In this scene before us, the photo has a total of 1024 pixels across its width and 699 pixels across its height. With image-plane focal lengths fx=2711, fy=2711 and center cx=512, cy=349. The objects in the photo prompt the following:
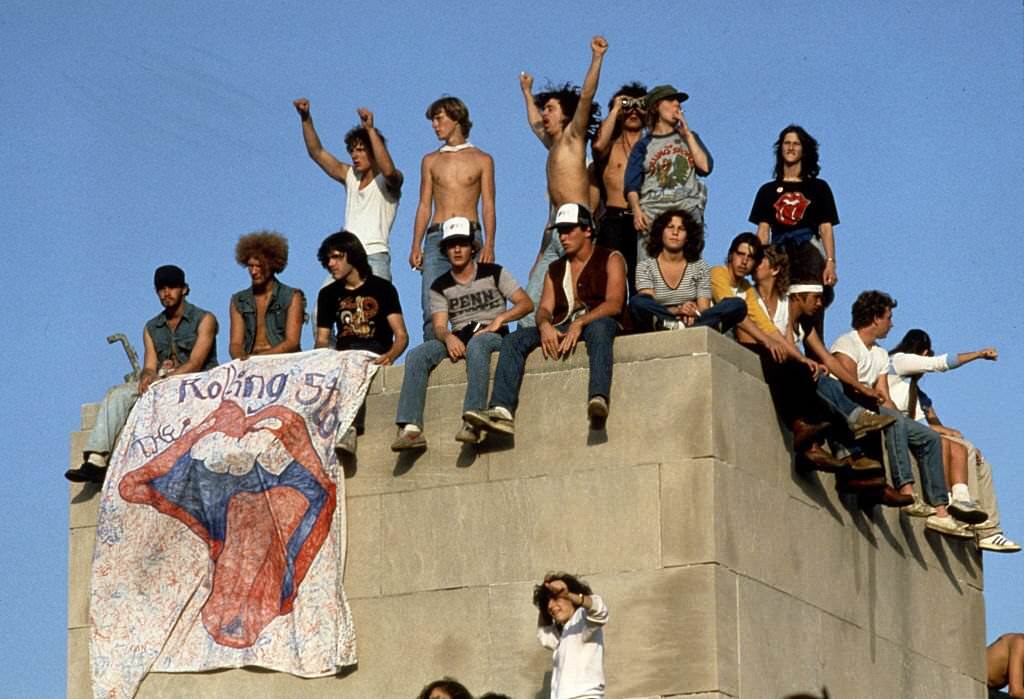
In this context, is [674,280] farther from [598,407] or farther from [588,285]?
[598,407]

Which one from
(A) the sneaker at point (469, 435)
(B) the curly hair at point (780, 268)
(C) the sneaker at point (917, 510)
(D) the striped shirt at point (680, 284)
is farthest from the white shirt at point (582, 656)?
(C) the sneaker at point (917, 510)

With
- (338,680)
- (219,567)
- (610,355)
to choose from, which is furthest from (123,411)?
(610,355)

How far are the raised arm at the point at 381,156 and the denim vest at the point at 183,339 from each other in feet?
7.11

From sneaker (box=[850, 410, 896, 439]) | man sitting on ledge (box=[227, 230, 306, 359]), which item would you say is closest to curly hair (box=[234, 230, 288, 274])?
man sitting on ledge (box=[227, 230, 306, 359])

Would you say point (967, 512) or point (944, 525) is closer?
point (967, 512)

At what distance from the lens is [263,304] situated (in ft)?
76.5

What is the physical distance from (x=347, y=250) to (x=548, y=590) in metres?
4.49

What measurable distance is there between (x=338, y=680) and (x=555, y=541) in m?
2.17

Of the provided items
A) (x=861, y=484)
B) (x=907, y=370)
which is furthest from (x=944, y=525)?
(x=861, y=484)

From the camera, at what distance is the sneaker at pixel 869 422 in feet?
72.3

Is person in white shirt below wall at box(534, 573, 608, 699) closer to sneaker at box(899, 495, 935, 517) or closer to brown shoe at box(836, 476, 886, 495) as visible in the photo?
brown shoe at box(836, 476, 886, 495)

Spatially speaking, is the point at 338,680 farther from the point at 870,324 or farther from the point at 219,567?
the point at 870,324

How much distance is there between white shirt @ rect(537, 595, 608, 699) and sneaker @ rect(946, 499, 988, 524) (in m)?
5.54

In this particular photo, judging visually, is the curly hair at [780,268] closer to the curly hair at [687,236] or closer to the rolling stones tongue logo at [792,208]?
the curly hair at [687,236]
